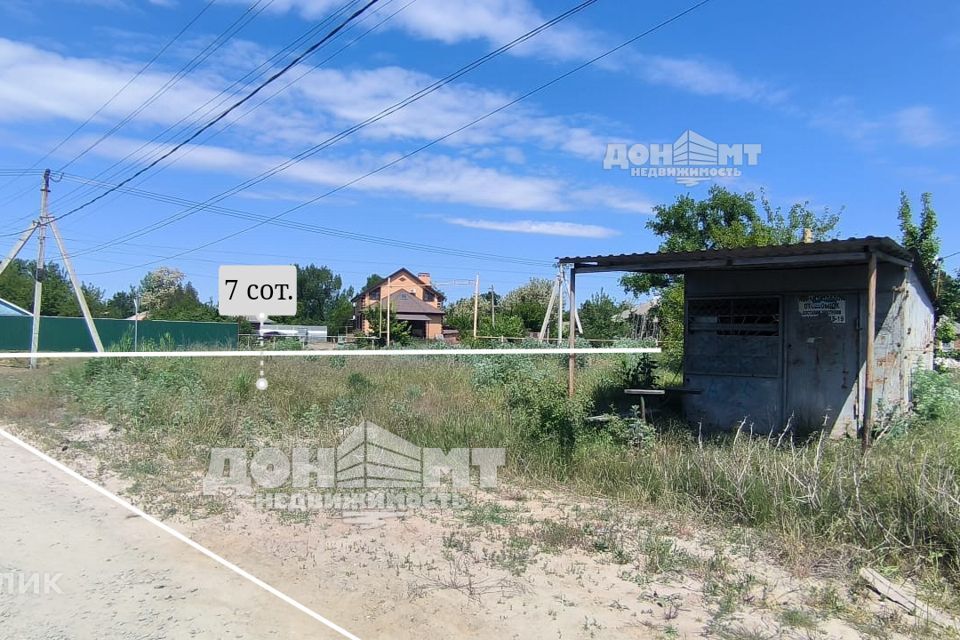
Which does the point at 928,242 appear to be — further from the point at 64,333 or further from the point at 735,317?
the point at 64,333

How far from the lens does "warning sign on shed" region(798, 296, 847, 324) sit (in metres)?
8.55

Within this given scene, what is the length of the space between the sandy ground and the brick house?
53.7 meters

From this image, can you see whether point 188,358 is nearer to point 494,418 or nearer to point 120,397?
point 120,397

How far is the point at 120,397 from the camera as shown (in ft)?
33.2

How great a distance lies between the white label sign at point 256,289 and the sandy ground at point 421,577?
7.00ft

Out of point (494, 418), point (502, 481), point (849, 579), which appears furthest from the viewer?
point (494, 418)

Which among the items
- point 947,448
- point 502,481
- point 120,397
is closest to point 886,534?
point 947,448

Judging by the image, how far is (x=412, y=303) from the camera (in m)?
71.7

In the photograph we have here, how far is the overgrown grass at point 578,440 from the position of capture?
189 inches

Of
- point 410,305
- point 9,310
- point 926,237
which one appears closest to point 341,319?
point 410,305

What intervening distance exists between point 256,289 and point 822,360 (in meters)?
7.36

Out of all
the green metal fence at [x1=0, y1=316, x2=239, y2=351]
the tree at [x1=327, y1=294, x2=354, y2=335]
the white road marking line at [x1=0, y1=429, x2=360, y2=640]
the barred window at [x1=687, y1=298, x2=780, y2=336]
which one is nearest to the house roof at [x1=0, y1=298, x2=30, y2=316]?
the green metal fence at [x1=0, y1=316, x2=239, y2=351]

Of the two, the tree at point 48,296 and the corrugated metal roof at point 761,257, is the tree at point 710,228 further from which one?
the tree at point 48,296

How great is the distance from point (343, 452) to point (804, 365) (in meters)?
6.30
